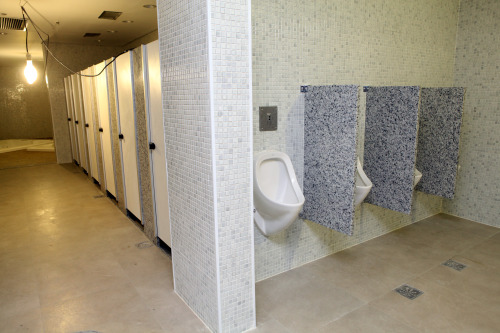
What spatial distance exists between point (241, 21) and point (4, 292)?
2401mm

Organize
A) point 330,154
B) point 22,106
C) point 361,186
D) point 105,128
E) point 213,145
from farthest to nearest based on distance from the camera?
point 22,106, point 105,128, point 361,186, point 330,154, point 213,145

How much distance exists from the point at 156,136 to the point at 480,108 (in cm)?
324

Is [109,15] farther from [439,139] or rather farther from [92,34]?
[439,139]

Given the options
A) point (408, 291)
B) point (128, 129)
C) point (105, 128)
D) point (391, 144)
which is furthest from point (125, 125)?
point (408, 291)

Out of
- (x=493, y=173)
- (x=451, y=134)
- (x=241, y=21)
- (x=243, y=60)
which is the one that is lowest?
(x=493, y=173)

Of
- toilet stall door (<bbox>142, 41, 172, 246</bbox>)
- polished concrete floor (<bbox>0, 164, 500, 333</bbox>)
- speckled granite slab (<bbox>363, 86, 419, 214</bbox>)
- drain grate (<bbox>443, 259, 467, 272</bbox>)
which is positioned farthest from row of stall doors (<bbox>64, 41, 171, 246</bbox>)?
drain grate (<bbox>443, 259, 467, 272</bbox>)

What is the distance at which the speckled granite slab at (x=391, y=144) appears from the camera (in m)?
2.62

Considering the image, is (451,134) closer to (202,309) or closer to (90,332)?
(202,309)

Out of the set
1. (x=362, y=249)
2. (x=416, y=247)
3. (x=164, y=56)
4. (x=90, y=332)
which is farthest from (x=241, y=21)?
(x=416, y=247)

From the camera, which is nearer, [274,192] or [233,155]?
[233,155]

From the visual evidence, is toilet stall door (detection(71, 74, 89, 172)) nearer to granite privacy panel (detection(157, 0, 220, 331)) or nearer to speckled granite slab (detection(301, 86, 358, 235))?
Result: granite privacy panel (detection(157, 0, 220, 331))

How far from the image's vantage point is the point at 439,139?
10.2ft

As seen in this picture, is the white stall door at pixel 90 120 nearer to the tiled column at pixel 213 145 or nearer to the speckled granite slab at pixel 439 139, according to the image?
→ the tiled column at pixel 213 145

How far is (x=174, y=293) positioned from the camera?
2.37 metres
